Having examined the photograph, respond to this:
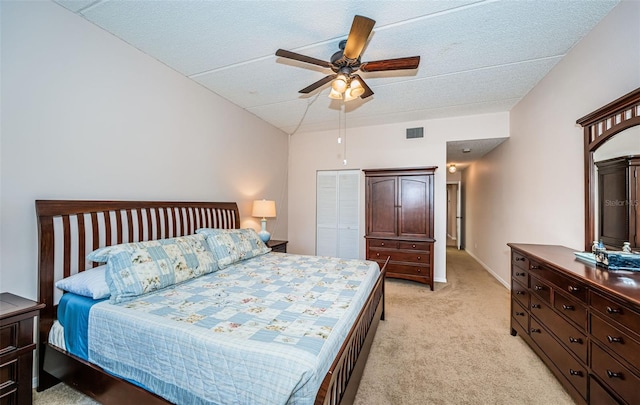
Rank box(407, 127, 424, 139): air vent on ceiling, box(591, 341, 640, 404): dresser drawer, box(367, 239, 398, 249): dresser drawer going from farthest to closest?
box(407, 127, 424, 139): air vent on ceiling, box(367, 239, 398, 249): dresser drawer, box(591, 341, 640, 404): dresser drawer

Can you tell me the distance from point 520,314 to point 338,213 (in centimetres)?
324

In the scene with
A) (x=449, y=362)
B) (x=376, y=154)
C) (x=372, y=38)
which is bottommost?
(x=449, y=362)

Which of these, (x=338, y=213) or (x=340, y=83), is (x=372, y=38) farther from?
(x=338, y=213)

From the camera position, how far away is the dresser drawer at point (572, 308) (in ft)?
5.26

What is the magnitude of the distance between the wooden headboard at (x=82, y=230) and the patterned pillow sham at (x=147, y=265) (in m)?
Answer: 0.21

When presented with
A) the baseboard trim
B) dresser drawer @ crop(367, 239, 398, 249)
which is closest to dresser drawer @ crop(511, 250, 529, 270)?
dresser drawer @ crop(367, 239, 398, 249)

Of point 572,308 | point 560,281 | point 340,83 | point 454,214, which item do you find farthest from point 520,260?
point 454,214

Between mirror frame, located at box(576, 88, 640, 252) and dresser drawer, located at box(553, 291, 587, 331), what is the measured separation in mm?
727

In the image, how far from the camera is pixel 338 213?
5.18 m

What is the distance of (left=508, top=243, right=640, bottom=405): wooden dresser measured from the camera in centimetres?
128

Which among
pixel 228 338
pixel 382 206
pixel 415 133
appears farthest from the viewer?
pixel 415 133

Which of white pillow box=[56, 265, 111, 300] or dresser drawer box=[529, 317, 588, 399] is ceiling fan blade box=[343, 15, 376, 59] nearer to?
white pillow box=[56, 265, 111, 300]

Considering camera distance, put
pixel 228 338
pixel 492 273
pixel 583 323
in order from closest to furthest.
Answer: pixel 228 338
pixel 583 323
pixel 492 273

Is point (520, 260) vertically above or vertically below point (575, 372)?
above
